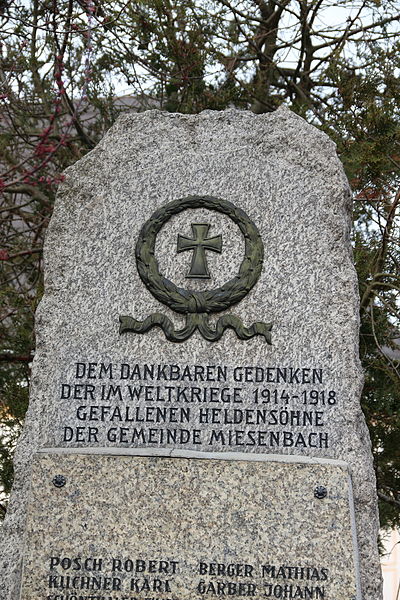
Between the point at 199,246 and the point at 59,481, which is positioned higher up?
the point at 199,246

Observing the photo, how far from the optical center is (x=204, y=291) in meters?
3.39

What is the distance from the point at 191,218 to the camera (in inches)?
137

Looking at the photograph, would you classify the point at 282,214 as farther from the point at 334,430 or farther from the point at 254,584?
the point at 254,584

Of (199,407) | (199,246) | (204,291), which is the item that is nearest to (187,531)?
(199,407)

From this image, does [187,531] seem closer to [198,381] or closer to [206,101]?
[198,381]

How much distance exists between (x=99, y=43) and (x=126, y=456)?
333cm

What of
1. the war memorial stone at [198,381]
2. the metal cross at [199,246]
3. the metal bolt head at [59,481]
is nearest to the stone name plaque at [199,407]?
the war memorial stone at [198,381]

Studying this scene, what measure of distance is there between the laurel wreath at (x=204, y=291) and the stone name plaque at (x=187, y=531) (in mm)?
590

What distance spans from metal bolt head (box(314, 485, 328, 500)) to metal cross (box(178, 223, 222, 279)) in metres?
0.88

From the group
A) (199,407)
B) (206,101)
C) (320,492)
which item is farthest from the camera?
(206,101)

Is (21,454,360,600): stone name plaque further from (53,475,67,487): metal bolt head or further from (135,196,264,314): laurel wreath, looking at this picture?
(135,196,264,314): laurel wreath

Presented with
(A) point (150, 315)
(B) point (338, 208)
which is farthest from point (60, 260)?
(B) point (338, 208)

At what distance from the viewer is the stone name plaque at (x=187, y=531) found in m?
3.03

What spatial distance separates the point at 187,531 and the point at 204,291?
880 mm
